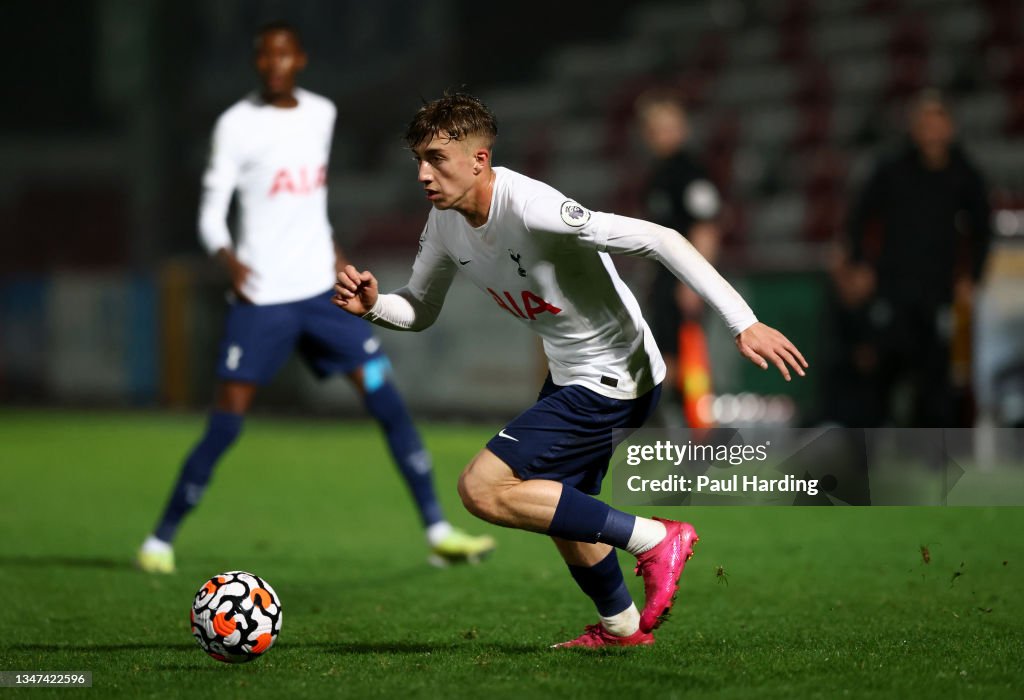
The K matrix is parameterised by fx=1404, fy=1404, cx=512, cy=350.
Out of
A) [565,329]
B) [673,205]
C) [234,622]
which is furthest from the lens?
[673,205]

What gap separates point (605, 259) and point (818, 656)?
124cm

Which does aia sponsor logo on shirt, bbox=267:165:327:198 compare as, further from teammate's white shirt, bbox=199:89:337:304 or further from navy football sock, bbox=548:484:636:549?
navy football sock, bbox=548:484:636:549

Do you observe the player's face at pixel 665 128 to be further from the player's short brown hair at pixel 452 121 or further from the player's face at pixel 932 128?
the player's short brown hair at pixel 452 121

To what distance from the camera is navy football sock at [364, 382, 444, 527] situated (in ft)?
19.2

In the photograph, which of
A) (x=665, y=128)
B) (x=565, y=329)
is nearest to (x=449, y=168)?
(x=565, y=329)

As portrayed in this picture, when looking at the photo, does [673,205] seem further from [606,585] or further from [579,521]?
[579,521]

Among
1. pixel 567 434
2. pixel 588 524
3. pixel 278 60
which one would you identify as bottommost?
pixel 588 524

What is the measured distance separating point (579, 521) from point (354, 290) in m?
0.91

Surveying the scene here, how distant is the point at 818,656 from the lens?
3803mm

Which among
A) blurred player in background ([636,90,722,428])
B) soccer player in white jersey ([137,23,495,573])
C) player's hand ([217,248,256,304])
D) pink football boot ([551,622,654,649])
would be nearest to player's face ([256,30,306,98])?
soccer player in white jersey ([137,23,495,573])

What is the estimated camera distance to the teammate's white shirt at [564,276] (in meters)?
3.76

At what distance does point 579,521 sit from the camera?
12.7ft

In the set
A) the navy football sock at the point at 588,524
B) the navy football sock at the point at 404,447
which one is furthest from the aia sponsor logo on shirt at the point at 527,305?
the navy football sock at the point at 404,447

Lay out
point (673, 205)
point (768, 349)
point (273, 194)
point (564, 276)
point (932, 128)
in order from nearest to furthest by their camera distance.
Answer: point (768, 349), point (564, 276), point (273, 194), point (932, 128), point (673, 205)
